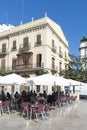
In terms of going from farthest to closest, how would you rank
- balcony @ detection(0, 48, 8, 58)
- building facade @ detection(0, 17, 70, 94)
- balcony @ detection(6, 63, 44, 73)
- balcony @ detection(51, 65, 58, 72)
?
balcony @ detection(0, 48, 8, 58), balcony @ detection(51, 65, 58, 72), building facade @ detection(0, 17, 70, 94), balcony @ detection(6, 63, 44, 73)

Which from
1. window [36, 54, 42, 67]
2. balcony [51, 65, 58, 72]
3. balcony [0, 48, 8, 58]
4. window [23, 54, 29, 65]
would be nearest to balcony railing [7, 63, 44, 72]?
window [36, 54, 42, 67]

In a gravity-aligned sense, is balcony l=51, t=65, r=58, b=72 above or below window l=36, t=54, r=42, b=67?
below

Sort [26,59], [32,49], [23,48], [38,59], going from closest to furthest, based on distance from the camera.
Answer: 1. [38,59]
2. [32,49]
3. [26,59]
4. [23,48]

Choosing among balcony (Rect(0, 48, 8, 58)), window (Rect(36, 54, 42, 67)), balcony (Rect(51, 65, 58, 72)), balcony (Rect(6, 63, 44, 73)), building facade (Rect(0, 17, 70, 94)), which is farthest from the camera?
balcony (Rect(0, 48, 8, 58))

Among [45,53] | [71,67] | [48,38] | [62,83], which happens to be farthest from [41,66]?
[62,83]

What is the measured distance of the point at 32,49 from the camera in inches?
1415

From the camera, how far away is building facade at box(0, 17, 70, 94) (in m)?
34.8

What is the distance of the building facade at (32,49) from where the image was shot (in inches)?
1369

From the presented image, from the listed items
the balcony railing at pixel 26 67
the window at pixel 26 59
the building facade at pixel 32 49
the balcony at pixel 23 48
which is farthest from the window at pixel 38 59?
the balcony at pixel 23 48

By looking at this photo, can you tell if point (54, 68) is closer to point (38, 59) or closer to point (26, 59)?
point (38, 59)

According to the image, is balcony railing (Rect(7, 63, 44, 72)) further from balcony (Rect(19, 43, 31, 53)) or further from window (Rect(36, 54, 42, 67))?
balcony (Rect(19, 43, 31, 53))

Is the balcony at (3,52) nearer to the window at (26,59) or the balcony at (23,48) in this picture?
the balcony at (23,48)

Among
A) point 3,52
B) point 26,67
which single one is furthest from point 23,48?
point 3,52

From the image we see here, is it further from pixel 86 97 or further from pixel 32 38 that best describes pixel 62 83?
pixel 32 38
